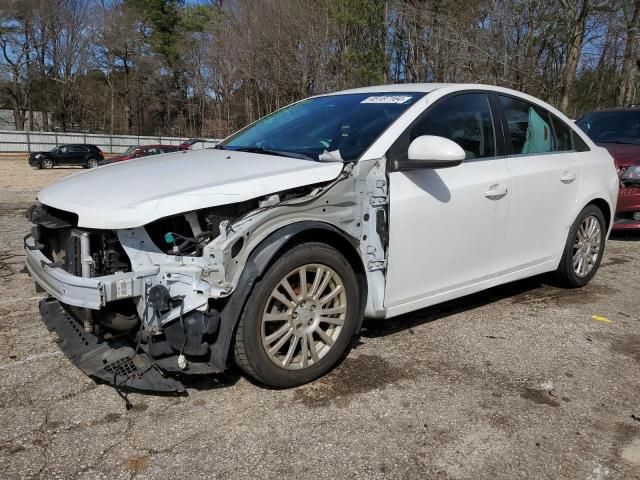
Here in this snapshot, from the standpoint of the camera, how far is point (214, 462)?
8.04 feet

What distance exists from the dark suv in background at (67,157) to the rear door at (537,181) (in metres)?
29.5

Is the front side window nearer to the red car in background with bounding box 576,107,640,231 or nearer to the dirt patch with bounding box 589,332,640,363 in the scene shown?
the dirt patch with bounding box 589,332,640,363

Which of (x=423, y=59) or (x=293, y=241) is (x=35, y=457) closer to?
(x=293, y=241)

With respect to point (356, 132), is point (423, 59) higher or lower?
higher

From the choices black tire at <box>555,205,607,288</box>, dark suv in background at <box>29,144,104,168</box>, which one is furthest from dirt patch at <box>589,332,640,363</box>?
dark suv in background at <box>29,144,104,168</box>

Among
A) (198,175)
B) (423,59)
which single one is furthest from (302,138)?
(423,59)

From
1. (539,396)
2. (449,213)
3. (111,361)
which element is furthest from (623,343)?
(111,361)

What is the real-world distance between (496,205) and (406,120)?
935 millimetres

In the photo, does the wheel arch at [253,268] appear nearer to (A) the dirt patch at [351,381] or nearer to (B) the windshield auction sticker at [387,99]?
(A) the dirt patch at [351,381]

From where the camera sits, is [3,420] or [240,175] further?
[240,175]

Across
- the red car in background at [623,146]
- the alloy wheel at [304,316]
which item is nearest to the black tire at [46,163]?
the red car in background at [623,146]

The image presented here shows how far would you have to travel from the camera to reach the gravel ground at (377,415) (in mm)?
2459

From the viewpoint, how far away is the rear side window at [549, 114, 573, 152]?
4625 millimetres

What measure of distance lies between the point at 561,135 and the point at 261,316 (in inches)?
125
